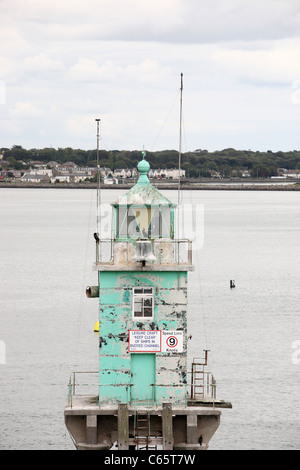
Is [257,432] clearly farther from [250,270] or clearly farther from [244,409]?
[250,270]

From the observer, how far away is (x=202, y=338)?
166 feet

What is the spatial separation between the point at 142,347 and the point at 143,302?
1.15 m

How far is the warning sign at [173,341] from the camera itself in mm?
24172

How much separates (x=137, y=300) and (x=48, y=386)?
60.6 feet

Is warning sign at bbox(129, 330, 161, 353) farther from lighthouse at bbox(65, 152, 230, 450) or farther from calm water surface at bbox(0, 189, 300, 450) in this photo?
calm water surface at bbox(0, 189, 300, 450)

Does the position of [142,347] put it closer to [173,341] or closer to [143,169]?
[173,341]

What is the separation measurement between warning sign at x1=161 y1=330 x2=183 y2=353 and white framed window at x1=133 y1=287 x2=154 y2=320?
66cm

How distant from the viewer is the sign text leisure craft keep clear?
947 inches

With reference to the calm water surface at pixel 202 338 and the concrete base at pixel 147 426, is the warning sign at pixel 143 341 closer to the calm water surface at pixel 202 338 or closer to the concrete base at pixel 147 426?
the concrete base at pixel 147 426

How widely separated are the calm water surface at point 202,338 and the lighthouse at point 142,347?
9.86 m

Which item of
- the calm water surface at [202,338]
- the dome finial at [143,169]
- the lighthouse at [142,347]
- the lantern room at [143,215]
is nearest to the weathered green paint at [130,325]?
the lighthouse at [142,347]

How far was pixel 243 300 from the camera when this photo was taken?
6769cm

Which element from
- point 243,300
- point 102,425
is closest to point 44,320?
point 243,300

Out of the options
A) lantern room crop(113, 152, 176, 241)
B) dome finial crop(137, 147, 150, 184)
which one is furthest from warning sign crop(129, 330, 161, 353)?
dome finial crop(137, 147, 150, 184)
